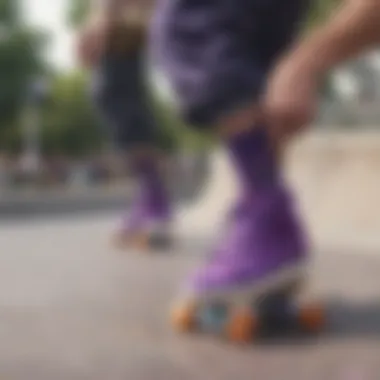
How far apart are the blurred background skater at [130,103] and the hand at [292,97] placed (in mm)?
2043

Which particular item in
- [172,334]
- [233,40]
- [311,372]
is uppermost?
[233,40]

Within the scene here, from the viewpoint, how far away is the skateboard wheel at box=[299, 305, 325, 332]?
7.61ft

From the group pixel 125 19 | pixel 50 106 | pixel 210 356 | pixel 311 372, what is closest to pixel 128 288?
pixel 210 356

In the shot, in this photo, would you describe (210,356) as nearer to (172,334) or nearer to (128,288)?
(172,334)

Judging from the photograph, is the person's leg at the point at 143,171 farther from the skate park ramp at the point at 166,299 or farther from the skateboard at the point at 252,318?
the skateboard at the point at 252,318

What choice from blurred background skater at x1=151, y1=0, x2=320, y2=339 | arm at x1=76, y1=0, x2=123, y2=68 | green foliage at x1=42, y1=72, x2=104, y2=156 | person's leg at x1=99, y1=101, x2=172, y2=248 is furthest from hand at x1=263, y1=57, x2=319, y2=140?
green foliage at x1=42, y1=72, x2=104, y2=156

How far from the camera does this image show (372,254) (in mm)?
4051

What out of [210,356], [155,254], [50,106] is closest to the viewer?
[210,356]

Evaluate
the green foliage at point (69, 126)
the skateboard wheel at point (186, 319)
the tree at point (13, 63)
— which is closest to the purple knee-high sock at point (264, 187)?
the skateboard wheel at point (186, 319)

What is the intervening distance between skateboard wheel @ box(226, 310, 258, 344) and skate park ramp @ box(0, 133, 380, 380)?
0.05 m

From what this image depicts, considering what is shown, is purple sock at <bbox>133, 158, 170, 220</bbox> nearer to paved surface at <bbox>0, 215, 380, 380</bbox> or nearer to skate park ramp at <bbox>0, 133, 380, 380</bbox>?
skate park ramp at <bbox>0, 133, 380, 380</bbox>

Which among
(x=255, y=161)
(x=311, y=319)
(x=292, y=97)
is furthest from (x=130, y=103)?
(x=292, y=97)

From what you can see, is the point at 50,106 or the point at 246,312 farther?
the point at 50,106

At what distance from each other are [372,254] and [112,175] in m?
16.9
